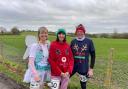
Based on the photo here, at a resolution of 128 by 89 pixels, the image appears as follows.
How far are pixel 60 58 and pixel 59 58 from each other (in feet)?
0.06

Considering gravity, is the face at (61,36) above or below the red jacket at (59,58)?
above

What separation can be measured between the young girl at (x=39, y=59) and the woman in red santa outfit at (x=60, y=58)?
121 mm

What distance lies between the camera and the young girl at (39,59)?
6660 mm

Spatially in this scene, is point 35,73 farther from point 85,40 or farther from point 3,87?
point 3,87

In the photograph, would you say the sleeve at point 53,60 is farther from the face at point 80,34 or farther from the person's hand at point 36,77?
Result: the face at point 80,34

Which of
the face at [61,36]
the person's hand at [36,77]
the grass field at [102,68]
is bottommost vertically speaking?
the grass field at [102,68]

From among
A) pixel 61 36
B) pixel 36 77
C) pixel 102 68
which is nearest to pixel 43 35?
pixel 61 36

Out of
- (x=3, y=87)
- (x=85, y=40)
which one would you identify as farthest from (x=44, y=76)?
(x=3, y=87)

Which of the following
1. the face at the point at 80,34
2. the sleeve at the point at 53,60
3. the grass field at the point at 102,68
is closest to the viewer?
the sleeve at the point at 53,60

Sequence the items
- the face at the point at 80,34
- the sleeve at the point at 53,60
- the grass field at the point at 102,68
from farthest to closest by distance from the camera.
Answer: the grass field at the point at 102,68
the face at the point at 80,34
the sleeve at the point at 53,60

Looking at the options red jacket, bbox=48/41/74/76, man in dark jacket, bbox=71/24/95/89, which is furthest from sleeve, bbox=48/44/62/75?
man in dark jacket, bbox=71/24/95/89

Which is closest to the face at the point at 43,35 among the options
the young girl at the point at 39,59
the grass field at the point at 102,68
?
the young girl at the point at 39,59

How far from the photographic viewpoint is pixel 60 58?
22.3 feet

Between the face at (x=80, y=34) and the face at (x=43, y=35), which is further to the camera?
the face at (x=80, y=34)
